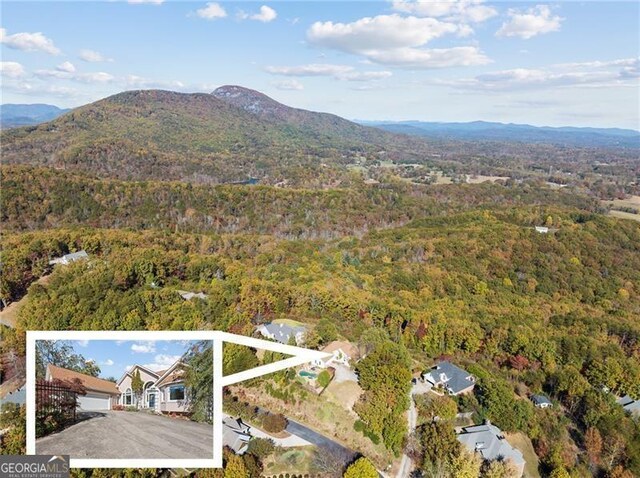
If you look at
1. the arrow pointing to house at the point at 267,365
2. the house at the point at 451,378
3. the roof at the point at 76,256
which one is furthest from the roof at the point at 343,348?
the roof at the point at 76,256

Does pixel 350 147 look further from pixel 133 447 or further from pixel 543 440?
pixel 133 447

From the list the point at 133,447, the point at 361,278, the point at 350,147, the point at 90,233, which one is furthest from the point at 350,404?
the point at 350,147

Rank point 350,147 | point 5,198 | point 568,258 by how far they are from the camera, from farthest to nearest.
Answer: point 350,147 < point 5,198 < point 568,258

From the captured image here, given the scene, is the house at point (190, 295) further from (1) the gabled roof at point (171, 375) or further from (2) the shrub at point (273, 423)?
(1) the gabled roof at point (171, 375)

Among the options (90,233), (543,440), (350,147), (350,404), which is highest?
(350,147)

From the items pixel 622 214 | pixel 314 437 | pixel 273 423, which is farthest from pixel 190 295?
pixel 622 214

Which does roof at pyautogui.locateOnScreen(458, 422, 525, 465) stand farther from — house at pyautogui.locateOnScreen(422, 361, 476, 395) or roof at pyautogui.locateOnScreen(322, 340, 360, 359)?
roof at pyautogui.locateOnScreen(322, 340, 360, 359)
